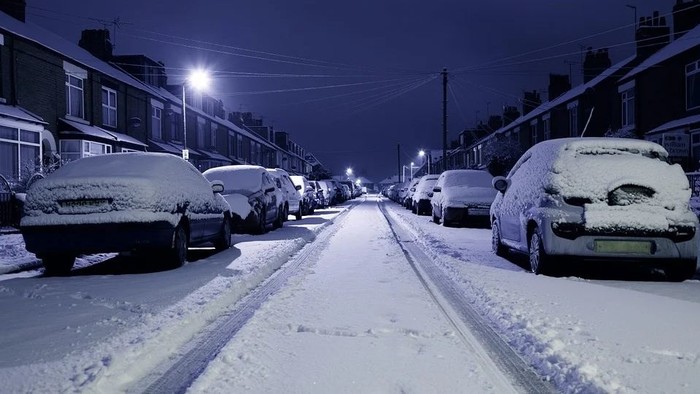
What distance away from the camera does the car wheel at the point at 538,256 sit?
7316 millimetres

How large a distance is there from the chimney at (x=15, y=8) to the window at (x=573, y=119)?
97.1 feet

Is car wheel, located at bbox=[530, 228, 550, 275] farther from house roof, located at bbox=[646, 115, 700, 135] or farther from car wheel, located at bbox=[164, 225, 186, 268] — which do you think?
house roof, located at bbox=[646, 115, 700, 135]

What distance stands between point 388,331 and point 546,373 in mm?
1416

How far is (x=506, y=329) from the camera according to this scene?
472cm

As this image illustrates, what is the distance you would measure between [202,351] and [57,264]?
15.5 ft

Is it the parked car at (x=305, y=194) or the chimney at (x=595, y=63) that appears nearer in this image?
the parked car at (x=305, y=194)

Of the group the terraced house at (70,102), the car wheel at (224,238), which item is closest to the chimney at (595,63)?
the terraced house at (70,102)

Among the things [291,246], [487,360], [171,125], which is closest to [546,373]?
[487,360]

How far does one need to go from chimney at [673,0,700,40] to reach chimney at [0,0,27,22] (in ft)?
95.2

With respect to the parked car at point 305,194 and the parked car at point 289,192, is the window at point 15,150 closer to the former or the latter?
the parked car at point 289,192

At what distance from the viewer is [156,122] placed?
34906mm

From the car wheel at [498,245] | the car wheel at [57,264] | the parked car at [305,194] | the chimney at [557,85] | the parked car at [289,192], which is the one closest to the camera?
the car wheel at [57,264]

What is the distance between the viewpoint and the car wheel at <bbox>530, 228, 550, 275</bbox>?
7.32 meters

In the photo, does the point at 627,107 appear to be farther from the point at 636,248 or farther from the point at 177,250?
the point at 177,250
